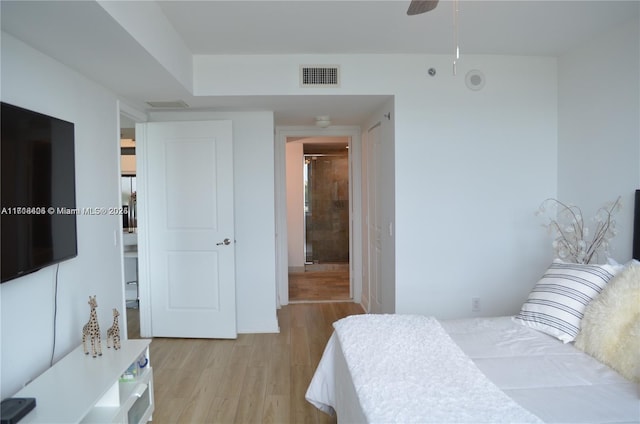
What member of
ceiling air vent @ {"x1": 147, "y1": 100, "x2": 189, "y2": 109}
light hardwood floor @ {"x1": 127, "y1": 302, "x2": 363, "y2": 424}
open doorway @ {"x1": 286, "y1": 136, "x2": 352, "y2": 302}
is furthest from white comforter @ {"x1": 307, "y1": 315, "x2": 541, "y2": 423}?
open doorway @ {"x1": 286, "y1": 136, "x2": 352, "y2": 302}

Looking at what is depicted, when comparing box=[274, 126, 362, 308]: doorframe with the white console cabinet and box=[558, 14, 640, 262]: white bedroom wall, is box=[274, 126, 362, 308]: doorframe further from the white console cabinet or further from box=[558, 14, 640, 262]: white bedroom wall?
the white console cabinet

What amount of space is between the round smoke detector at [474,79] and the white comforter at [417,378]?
2.08 metres

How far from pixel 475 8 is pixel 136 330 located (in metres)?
3.96

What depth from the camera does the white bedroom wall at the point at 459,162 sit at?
3.18 meters

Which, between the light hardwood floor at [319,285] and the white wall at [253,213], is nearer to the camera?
the white wall at [253,213]

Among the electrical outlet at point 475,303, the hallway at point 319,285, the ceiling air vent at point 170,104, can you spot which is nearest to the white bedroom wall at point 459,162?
the electrical outlet at point 475,303

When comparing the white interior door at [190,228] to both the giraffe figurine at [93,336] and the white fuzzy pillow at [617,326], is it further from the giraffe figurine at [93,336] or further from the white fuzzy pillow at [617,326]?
the white fuzzy pillow at [617,326]

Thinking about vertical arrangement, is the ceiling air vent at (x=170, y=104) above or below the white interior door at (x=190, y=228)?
above

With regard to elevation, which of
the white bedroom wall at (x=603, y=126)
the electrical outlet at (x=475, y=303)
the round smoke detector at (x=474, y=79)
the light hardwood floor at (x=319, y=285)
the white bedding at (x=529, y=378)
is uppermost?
the round smoke detector at (x=474, y=79)

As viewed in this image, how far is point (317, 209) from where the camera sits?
6.73 metres

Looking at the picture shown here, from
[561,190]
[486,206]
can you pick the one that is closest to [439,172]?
[486,206]

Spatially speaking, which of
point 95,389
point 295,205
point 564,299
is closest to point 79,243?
point 95,389

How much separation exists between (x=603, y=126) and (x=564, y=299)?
1494 mm

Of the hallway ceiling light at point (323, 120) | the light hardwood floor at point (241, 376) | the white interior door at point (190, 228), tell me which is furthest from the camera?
the hallway ceiling light at point (323, 120)
